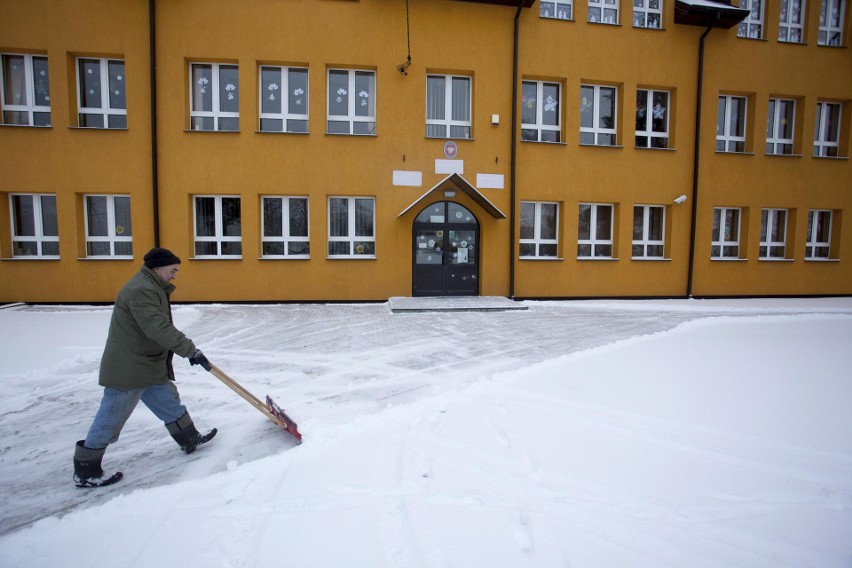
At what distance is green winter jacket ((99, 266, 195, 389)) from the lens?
320cm

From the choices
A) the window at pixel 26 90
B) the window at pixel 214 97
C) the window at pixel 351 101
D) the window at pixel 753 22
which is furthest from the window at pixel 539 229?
the window at pixel 26 90

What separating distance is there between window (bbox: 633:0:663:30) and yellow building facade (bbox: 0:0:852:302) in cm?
6

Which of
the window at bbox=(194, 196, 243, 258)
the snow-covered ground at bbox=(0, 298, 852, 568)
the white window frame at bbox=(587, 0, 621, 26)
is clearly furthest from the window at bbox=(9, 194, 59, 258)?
the white window frame at bbox=(587, 0, 621, 26)

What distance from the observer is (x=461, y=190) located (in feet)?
39.7

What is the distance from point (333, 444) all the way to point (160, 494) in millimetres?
1238

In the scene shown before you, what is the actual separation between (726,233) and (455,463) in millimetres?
14222

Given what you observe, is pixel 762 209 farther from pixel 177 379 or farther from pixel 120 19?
pixel 120 19

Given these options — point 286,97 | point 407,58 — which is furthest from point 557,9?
point 286,97

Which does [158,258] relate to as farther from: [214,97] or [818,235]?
[818,235]

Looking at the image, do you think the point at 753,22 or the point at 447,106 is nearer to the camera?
the point at 447,106

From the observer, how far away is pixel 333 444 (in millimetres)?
3711

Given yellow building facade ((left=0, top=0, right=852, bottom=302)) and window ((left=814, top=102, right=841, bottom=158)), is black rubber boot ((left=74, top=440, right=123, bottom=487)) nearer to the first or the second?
yellow building facade ((left=0, top=0, right=852, bottom=302))

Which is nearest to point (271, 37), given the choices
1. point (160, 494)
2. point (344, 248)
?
point (344, 248)

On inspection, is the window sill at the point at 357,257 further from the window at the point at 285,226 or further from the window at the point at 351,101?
the window at the point at 351,101
